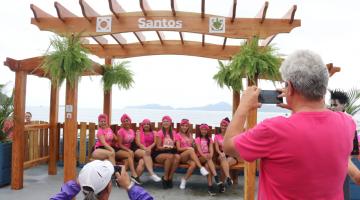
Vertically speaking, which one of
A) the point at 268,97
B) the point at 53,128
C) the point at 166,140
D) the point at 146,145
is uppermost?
the point at 268,97

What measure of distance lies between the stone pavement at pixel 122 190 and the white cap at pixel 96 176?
3.85 meters

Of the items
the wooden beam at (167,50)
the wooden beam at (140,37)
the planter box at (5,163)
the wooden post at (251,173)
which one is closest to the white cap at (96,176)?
the wooden post at (251,173)

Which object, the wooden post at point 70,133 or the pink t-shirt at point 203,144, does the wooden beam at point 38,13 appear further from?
the pink t-shirt at point 203,144

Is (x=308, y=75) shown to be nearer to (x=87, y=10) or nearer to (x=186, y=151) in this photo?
(x=186, y=151)

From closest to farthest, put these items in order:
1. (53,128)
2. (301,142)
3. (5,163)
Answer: (301,142) < (5,163) < (53,128)

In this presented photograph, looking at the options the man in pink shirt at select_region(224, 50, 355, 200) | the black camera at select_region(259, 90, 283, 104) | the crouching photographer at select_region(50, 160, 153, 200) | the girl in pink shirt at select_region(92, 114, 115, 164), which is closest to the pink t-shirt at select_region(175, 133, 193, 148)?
the girl in pink shirt at select_region(92, 114, 115, 164)

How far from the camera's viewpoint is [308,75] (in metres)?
1.32

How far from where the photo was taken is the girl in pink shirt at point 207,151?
19.7ft

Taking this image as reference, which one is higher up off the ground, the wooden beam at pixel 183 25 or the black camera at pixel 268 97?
the wooden beam at pixel 183 25

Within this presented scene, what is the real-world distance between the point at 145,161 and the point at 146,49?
2.85 m

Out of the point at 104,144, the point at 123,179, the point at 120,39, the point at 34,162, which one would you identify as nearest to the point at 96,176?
the point at 123,179

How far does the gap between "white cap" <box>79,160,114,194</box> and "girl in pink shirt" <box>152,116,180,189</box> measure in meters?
4.50

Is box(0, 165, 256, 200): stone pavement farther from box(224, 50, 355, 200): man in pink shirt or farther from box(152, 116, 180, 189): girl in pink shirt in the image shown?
box(224, 50, 355, 200): man in pink shirt

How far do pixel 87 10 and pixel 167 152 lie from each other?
291 centimetres
